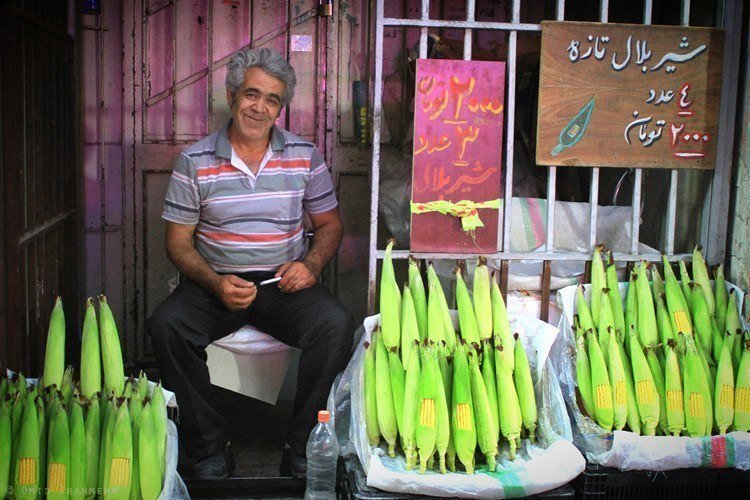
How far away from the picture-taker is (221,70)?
4.20m

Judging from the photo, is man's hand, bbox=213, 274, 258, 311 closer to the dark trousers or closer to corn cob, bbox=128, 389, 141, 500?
the dark trousers

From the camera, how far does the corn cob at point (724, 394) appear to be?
2.97 m

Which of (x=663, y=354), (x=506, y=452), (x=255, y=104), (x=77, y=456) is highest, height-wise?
(x=255, y=104)

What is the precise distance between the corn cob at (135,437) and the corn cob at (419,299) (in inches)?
42.7

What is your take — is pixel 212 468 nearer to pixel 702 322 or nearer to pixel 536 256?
pixel 536 256

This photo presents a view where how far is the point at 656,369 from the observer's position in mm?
3066

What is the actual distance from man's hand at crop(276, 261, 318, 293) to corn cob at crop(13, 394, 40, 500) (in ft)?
3.70

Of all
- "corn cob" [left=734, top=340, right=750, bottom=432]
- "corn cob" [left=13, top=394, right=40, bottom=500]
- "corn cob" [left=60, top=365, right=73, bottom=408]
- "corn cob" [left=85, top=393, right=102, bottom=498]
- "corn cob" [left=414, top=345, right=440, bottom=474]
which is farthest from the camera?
"corn cob" [left=734, top=340, right=750, bottom=432]

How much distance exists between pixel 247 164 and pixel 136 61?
1.16 m

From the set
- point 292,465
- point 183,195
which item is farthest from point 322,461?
point 183,195

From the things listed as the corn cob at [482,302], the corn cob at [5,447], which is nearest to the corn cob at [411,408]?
the corn cob at [482,302]

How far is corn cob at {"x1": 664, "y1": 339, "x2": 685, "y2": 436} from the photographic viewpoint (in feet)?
9.67

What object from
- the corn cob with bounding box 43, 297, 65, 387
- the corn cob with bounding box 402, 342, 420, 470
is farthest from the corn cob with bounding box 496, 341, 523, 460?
the corn cob with bounding box 43, 297, 65, 387

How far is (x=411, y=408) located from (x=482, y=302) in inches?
22.0
